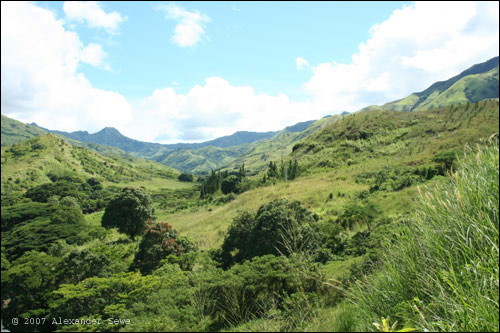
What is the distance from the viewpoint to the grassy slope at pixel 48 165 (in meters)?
103

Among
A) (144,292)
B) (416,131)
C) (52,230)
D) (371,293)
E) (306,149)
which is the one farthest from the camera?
(306,149)

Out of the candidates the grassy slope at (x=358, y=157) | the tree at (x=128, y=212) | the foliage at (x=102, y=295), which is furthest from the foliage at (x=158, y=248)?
the tree at (x=128, y=212)

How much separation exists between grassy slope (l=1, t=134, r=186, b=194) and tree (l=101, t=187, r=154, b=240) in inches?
3852

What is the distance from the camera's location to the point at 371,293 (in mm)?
2916

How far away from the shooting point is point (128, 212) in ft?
83.3

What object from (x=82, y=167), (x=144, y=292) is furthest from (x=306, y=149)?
(x=82, y=167)

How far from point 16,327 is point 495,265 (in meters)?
23.3

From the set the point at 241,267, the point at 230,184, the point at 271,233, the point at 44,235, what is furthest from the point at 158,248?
the point at 230,184

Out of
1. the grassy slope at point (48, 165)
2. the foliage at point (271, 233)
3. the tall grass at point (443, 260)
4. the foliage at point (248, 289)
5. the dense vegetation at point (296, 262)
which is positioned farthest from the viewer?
the grassy slope at point (48, 165)

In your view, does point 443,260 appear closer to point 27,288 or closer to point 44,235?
point 27,288

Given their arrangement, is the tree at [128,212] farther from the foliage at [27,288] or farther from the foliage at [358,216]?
the foliage at [358,216]

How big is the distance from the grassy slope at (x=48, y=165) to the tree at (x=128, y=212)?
9785 centimetres

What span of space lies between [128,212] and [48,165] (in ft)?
417

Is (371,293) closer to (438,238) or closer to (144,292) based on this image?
(438,238)
